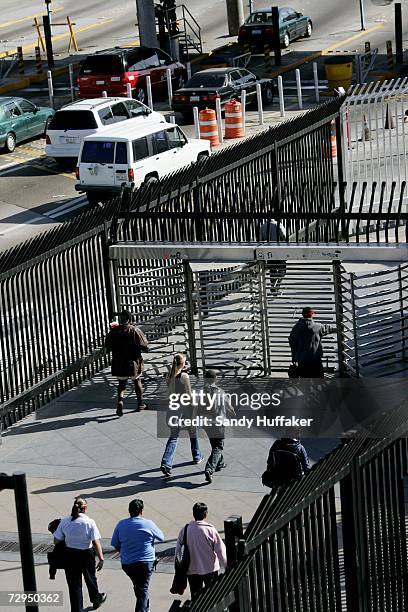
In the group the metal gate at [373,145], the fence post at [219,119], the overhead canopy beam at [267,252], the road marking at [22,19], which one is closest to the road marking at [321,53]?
the fence post at [219,119]

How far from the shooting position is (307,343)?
17328 mm

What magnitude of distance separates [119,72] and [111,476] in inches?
1020

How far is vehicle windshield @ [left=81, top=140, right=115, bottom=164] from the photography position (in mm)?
29750

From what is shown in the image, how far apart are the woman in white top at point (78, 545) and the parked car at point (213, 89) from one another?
85.8 feet

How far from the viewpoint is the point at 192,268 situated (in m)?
19.7

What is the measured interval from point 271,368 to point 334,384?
3.84ft

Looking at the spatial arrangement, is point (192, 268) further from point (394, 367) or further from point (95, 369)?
point (394, 367)

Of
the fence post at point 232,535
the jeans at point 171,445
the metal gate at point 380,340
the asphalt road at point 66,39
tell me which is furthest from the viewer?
the asphalt road at point 66,39

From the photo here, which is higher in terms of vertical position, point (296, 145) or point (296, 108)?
point (296, 145)

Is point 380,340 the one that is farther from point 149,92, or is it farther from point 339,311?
point 149,92

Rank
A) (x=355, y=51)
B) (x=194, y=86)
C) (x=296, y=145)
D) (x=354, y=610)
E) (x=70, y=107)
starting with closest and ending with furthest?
(x=354, y=610), (x=296, y=145), (x=70, y=107), (x=194, y=86), (x=355, y=51)

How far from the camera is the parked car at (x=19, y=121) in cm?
3612

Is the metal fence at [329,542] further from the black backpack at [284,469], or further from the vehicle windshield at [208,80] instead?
the vehicle windshield at [208,80]

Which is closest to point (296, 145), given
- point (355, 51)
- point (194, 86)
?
point (194, 86)
